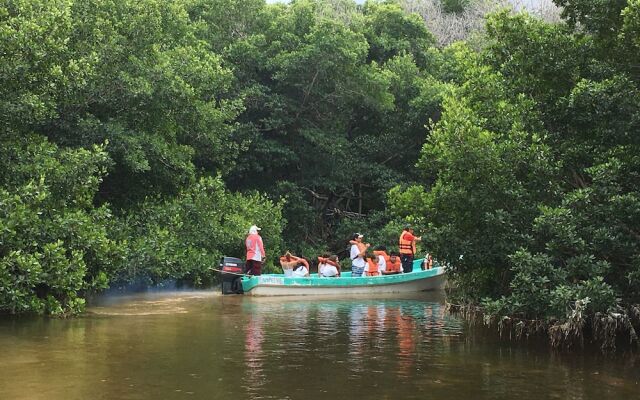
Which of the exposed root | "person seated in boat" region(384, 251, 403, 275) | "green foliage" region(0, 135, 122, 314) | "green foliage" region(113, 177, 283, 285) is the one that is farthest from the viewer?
"person seated in boat" region(384, 251, 403, 275)

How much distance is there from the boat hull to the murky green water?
13.0 feet

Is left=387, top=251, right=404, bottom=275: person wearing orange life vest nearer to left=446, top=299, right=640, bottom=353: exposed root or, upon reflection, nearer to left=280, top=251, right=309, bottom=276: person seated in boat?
left=280, top=251, right=309, bottom=276: person seated in boat

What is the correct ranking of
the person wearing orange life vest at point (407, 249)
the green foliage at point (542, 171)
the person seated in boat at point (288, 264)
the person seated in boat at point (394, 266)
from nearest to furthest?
the green foliage at point (542, 171) → the person seated in boat at point (288, 264) → the person seated in boat at point (394, 266) → the person wearing orange life vest at point (407, 249)

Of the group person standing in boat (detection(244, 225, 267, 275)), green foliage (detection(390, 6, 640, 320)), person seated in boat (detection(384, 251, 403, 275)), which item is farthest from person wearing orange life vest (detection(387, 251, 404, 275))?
green foliage (detection(390, 6, 640, 320))

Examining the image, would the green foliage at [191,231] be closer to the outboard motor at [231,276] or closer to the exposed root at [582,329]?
the outboard motor at [231,276]

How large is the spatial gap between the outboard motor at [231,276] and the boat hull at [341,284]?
222 millimetres

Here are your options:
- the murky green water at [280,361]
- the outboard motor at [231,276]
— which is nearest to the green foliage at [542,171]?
the murky green water at [280,361]

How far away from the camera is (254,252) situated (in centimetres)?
2034

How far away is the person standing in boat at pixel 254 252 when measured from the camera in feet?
66.5

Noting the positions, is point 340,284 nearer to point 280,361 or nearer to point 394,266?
point 394,266

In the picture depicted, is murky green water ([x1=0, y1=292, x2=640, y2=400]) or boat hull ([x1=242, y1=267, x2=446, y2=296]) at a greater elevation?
boat hull ([x1=242, y1=267, x2=446, y2=296])

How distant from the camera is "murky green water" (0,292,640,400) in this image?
872 centimetres

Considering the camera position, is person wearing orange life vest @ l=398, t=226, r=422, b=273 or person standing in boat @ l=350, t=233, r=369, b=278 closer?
person standing in boat @ l=350, t=233, r=369, b=278

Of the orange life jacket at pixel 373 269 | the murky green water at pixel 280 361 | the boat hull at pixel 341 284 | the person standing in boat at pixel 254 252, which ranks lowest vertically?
the murky green water at pixel 280 361
